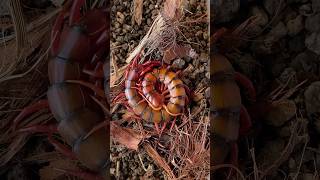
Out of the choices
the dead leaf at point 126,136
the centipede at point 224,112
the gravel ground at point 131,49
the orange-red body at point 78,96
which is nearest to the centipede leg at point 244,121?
the centipede at point 224,112

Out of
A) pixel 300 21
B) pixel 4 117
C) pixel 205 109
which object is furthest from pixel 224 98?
pixel 4 117

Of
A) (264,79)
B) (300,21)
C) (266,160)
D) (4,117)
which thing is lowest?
(266,160)

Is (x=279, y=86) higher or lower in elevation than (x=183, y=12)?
lower

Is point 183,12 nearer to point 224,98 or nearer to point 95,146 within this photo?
point 224,98

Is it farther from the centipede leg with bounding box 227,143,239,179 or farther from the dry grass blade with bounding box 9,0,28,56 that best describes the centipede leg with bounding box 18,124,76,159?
the centipede leg with bounding box 227,143,239,179

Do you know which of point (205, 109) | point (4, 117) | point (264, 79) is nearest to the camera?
point (205, 109)

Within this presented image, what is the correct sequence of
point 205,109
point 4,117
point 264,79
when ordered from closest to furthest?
point 205,109 < point 264,79 < point 4,117

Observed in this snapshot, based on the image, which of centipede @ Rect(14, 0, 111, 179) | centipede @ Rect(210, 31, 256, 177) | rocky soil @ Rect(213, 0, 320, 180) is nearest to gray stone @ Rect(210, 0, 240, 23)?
rocky soil @ Rect(213, 0, 320, 180)
